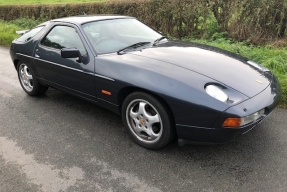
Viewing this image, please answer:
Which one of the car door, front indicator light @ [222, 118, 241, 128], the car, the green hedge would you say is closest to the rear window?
the car

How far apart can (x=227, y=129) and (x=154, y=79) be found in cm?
86

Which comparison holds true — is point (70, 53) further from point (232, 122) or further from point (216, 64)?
point (232, 122)

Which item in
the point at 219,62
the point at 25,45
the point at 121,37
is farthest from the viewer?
the point at 25,45

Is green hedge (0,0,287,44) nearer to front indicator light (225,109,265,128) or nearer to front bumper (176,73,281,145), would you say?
front bumper (176,73,281,145)

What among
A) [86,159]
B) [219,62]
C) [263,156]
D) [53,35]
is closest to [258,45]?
[219,62]

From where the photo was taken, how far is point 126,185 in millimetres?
2586

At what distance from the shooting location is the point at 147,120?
301 cm

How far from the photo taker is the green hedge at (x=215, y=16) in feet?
20.3

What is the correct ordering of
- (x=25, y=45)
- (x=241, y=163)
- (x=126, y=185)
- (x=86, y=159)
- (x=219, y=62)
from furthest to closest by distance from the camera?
(x=25, y=45) < (x=219, y=62) < (x=86, y=159) < (x=241, y=163) < (x=126, y=185)

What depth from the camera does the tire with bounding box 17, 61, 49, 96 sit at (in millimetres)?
4598

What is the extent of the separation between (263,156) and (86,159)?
1.84 m

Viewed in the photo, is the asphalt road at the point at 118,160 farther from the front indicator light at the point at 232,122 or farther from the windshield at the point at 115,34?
the windshield at the point at 115,34

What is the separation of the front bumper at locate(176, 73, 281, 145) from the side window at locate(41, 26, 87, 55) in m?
1.70

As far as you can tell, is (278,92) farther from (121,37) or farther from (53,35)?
(53,35)
